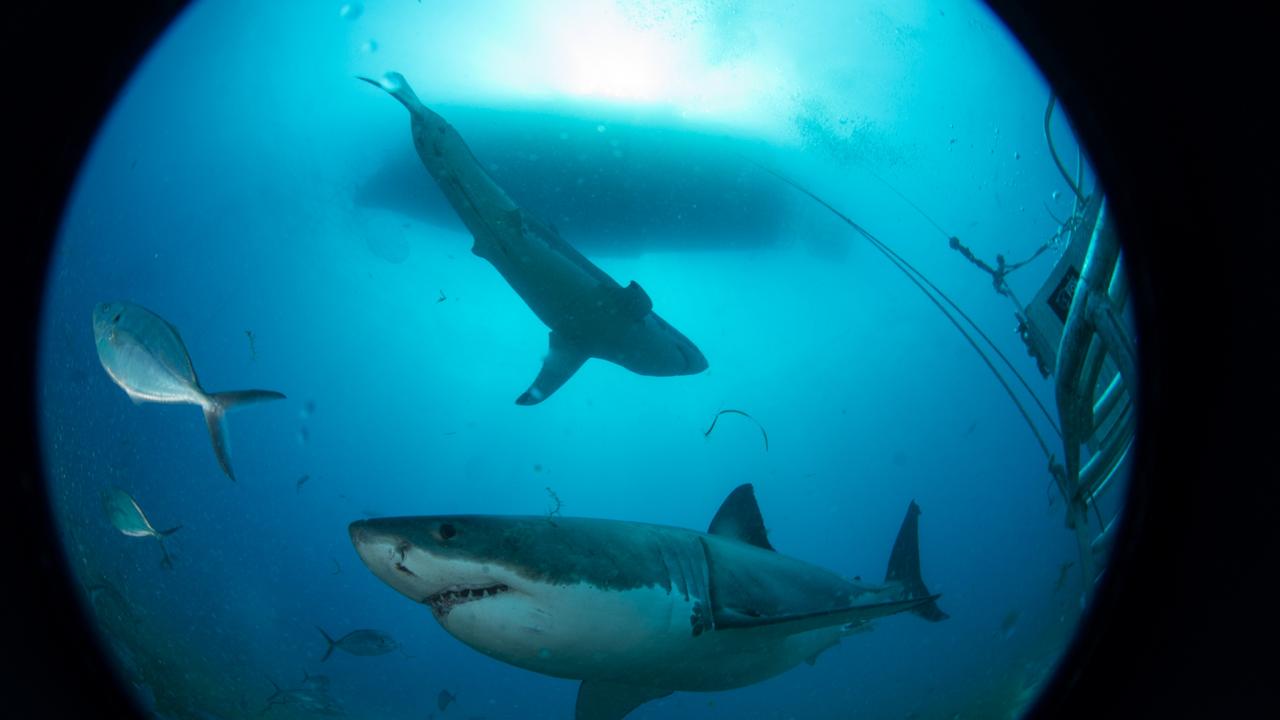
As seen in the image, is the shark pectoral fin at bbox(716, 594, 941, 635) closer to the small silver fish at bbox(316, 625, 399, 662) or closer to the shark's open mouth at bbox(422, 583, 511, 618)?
the shark's open mouth at bbox(422, 583, 511, 618)

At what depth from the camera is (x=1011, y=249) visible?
1420cm

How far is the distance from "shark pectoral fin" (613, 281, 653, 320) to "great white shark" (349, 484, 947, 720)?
11.1 feet

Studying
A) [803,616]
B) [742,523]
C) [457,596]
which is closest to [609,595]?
[457,596]

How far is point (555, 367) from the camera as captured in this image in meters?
8.09

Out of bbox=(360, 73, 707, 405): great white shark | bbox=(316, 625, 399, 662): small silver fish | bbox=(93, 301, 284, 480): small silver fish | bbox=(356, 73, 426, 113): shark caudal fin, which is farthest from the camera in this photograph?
bbox=(316, 625, 399, 662): small silver fish

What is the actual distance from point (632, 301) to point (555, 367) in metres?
2.40

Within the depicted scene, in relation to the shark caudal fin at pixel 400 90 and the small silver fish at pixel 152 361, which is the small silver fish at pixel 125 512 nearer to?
the small silver fish at pixel 152 361

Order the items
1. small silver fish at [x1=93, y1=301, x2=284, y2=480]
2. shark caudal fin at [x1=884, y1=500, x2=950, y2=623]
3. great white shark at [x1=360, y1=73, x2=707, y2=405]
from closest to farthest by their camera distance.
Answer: small silver fish at [x1=93, y1=301, x2=284, y2=480] < great white shark at [x1=360, y1=73, x2=707, y2=405] < shark caudal fin at [x1=884, y1=500, x2=950, y2=623]

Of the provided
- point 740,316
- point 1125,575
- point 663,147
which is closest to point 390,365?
point 740,316

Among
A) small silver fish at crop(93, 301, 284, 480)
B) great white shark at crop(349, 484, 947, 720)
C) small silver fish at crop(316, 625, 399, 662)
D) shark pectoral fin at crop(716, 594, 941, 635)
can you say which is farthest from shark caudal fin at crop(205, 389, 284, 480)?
small silver fish at crop(316, 625, 399, 662)

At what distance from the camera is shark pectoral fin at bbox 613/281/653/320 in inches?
241

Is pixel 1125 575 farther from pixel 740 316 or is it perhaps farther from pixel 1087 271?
pixel 740 316

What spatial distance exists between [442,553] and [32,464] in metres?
1.83

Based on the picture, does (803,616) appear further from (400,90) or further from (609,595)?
(400,90)
